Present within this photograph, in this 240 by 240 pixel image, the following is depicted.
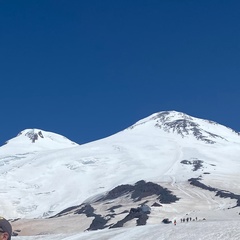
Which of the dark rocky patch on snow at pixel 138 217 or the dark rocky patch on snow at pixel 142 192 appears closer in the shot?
the dark rocky patch on snow at pixel 138 217

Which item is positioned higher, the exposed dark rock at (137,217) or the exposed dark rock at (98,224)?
the exposed dark rock at (98,224)

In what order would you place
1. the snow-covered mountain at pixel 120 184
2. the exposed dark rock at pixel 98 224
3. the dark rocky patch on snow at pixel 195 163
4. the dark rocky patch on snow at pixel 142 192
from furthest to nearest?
the dark rocky patch on snow at pixel 195 163 < the dark rocky patch on snow at pixel 142 192 < the snow-covered mountain at pixel 120 184 < the exposed dark rock at pixel 98 224

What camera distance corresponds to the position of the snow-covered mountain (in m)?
92.9

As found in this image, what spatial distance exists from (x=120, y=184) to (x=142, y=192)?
2525 cm

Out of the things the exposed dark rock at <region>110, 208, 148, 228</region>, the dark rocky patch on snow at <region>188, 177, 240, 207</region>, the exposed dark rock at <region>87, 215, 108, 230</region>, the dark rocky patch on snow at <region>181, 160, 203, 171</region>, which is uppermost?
the dark rocky patch on snow at <region>181, 160, 203, 171</region>

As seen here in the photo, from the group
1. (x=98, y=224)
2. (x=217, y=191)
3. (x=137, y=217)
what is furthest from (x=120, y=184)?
(x=137, y=217)

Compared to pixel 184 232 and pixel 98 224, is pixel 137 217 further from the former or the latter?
pixel 184 232

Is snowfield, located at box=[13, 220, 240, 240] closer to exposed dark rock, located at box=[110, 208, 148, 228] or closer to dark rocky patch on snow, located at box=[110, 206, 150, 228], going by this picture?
exposed dark rock, located at box=[110, 208, 148, 228]

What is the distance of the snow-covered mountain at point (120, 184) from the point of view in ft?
305

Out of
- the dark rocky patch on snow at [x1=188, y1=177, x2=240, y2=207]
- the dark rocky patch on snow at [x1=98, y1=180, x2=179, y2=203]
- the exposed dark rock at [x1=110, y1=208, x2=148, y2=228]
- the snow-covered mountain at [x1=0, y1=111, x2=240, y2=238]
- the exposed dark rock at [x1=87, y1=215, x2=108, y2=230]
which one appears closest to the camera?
the exposed dark rock at [x1=110, y1=208, x2=148, y2=228]

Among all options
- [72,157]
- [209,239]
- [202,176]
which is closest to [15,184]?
[72,157]

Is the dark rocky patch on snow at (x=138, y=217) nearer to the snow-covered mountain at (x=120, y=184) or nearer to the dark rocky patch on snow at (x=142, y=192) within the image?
the snow-covered mountain at (x=120, y=184)

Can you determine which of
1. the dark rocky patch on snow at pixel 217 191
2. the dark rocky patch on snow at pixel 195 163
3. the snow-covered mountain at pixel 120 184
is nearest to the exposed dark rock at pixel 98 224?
the snow-covered mountain at pixel 120 184

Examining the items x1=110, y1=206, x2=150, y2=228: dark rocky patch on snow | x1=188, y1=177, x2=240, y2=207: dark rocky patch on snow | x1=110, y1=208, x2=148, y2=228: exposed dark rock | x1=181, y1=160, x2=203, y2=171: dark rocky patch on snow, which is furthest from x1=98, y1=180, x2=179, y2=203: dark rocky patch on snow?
x1=110, y1=208, x2=148, y2=228: exposed dark rock
